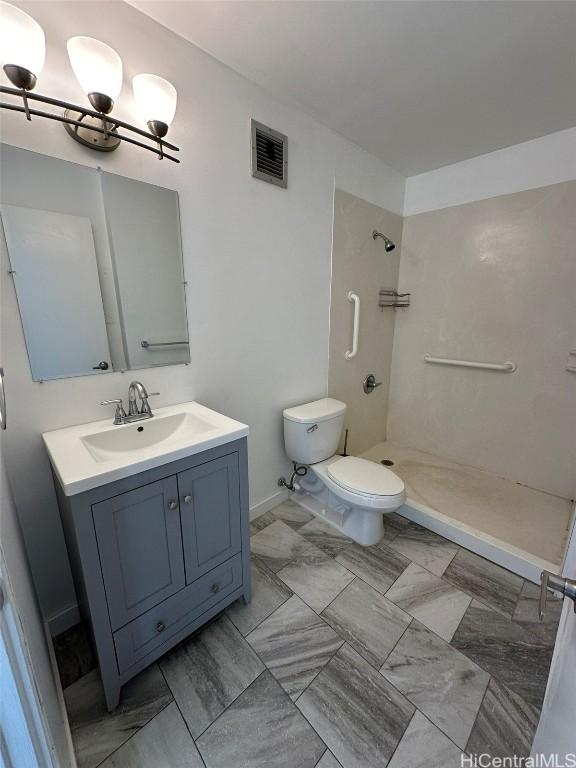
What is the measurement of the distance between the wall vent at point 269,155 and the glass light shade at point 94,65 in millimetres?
682

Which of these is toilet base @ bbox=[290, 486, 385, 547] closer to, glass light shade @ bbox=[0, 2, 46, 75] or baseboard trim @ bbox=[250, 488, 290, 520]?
baseboard trim @ bbox=[250, 488, 290, 520]

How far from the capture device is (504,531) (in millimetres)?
1759

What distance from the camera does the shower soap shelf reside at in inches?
96.8

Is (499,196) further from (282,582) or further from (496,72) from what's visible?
(282,582)

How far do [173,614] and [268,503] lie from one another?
0.94 m

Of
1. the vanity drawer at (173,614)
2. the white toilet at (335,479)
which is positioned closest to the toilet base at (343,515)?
the white toilet at (335,479)

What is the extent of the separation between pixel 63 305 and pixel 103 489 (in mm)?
681

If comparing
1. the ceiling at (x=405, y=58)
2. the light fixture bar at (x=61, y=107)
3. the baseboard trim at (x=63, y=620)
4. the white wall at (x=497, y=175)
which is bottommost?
the baseboard trim at (x=63, y=620)

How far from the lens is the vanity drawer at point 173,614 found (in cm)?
100

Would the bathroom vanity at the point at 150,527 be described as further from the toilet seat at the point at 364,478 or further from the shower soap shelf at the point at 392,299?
the shower soap shelf at the point at 392,299

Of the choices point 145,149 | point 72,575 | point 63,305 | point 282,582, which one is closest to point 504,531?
point 282,582

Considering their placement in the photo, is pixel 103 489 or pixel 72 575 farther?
pixel 72 575

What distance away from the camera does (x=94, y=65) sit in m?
0.93

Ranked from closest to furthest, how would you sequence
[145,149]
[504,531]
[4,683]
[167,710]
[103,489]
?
[4,683] → [103,489] → [167,710] → [145,149] → [504,531]
